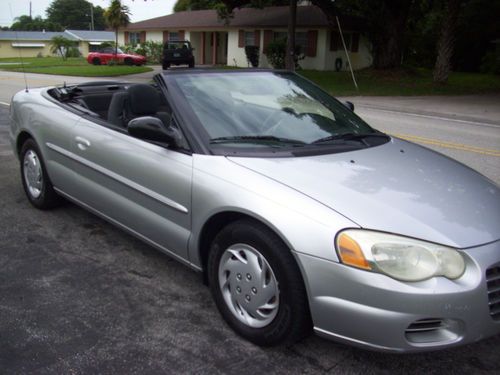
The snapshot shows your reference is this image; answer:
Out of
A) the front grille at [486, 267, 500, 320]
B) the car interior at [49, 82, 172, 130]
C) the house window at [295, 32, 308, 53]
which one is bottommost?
the front grille at [486, 267, 500, 320]

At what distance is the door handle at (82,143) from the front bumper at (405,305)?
2244 mm

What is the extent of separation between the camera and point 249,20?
36.2 m

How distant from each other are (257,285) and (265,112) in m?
1.34

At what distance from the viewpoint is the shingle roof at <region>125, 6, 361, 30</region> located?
1277 inches

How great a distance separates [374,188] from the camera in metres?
2.78

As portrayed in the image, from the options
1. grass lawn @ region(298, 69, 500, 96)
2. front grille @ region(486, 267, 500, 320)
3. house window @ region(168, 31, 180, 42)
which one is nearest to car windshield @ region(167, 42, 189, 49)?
grass lawn @ region(298, 69, 500, 96)

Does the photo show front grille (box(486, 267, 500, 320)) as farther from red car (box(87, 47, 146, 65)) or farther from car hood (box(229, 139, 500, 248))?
red car (box(87, 47, 146, 65))

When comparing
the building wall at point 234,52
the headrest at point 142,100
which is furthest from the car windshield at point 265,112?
the building wall at point 234,52

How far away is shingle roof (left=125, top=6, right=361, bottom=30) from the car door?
Result: 25349 millimetres

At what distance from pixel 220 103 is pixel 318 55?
30.1 m

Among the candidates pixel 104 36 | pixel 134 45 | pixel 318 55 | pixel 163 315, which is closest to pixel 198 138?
pixel 163 315

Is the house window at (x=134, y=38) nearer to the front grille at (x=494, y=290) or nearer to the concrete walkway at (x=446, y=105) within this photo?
the concrete walkway at (x=446, y=105)

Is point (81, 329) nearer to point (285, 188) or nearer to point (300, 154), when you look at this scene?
point (285, 188)

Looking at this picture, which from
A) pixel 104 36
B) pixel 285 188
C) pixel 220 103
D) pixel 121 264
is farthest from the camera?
pixel 104 36
